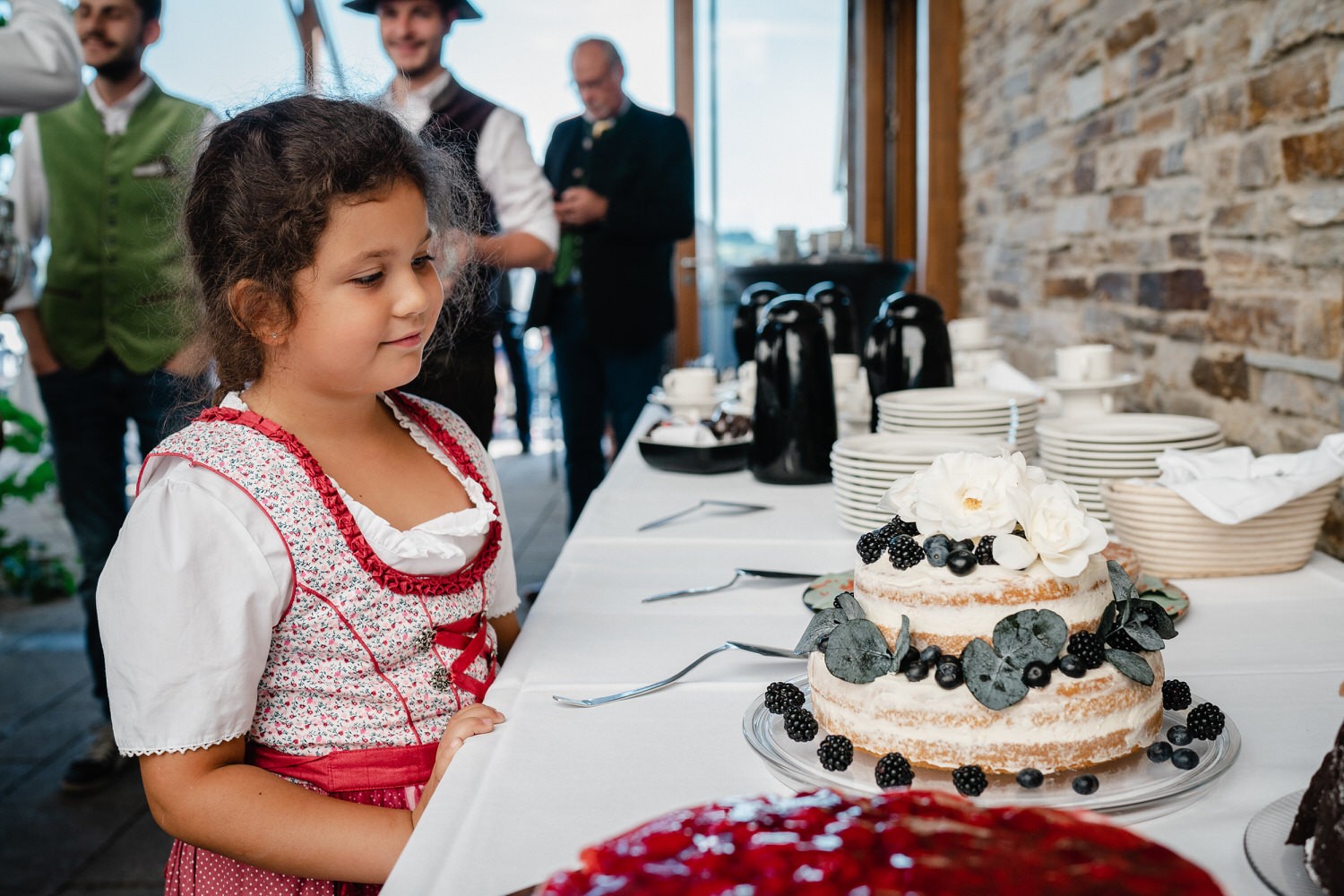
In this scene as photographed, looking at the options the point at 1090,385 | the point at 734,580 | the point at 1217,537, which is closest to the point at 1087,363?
the point at 1090,385

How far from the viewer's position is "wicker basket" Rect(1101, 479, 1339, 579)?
1255 mm

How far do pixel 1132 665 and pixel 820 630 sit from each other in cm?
21

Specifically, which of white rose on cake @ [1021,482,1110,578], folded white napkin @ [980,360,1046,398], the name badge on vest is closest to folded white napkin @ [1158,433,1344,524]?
white rose on cake @ [1021,482,1110,578]

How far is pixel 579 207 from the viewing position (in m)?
3.33

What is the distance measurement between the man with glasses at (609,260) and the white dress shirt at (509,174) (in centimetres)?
113

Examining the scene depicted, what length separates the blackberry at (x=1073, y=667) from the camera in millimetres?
721

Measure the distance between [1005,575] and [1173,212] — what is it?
184cm

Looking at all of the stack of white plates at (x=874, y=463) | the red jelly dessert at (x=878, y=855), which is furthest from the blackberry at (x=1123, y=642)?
the stack of white plates at (x=874, y=463)

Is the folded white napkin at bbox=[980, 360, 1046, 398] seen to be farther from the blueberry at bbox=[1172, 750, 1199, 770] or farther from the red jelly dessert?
the red jelly dessert

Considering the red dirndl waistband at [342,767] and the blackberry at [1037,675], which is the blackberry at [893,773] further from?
the red dirndl waistband at [342,767]

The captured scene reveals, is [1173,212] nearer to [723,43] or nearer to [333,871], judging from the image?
[333,871]

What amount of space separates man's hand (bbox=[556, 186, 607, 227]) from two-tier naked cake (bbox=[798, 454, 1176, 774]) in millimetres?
2661

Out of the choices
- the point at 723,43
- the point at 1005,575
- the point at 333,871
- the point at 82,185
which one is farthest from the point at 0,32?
the point at 723,43

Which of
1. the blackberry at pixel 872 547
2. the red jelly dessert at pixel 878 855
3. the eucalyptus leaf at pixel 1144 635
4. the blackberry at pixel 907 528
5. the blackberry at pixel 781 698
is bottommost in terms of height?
the blackberry at pixel 781 698
